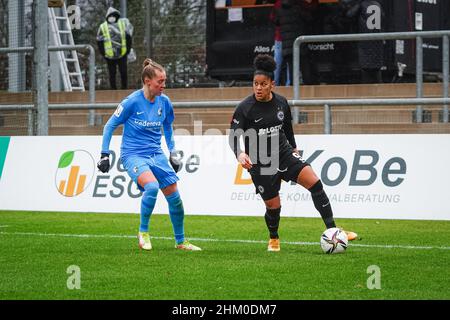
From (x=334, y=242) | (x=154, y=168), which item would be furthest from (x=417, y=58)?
(x=334, y=242)

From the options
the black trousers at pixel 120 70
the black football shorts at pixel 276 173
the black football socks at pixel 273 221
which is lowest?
the black football socks at pixel 273 221

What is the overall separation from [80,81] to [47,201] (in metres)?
8.25

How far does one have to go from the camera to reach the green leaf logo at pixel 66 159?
1823 cm

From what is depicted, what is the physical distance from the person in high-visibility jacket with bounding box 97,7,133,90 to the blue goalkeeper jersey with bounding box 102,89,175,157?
10684 millimetres

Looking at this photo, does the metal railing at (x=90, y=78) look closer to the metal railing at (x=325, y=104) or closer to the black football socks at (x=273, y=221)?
the metal railing at (x=325, y=104)

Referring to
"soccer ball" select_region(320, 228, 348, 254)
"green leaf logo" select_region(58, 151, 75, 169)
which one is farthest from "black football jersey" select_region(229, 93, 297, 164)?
"green leaf logo" select_region(58, 151, 75, 169)

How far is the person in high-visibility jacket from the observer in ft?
77.8

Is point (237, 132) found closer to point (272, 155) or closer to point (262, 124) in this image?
point (262, 124)

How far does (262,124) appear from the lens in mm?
12602

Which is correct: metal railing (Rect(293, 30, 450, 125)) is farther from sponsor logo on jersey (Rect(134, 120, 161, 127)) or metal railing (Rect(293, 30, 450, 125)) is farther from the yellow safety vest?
the yellow safety vest

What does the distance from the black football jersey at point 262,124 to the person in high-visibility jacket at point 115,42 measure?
1140cm

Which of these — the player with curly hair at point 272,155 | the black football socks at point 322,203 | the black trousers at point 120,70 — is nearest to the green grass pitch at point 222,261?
the black football socks at point 322,203
